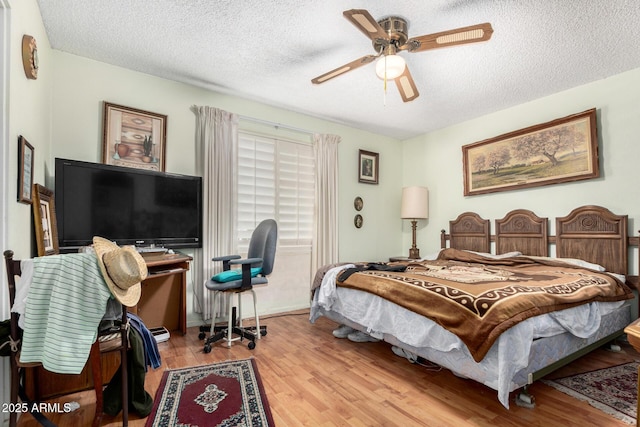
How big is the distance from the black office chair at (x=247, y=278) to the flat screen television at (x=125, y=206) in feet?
1.83

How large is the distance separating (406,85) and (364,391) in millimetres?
2315

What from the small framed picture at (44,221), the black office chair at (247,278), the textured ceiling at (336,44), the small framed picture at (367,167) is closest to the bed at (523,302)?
the black office chair at (247,278)

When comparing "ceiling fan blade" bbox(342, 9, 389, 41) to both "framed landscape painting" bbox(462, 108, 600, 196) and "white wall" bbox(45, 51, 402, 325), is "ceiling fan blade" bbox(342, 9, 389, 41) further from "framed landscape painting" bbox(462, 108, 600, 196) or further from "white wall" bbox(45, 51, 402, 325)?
"framed landscape painting" bbox(462, 108, 600, 196)

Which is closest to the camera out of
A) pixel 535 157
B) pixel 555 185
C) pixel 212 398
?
pixel 212 398

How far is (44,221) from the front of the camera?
218cm

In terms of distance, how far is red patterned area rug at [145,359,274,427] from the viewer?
1633mm

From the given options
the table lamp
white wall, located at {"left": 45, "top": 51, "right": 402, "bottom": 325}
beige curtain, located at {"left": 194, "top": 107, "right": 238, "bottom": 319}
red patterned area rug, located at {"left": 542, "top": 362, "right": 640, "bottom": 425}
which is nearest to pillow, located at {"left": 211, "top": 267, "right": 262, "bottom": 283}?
beige curtain, located at {"left": 194, "top": 107, "right": 238, "bottom": 319}

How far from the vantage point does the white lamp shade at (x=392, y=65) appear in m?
2.12

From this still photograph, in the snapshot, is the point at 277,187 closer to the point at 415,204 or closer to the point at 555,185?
the point at 415,204

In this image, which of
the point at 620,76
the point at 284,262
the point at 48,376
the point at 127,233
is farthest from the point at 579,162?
the point at 48,376

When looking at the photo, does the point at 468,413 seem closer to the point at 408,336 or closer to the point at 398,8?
the point at 408,336

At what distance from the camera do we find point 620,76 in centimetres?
295

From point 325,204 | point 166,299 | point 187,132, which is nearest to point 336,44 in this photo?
point 187,132

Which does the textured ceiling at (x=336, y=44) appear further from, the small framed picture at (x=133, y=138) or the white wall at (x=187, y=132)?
the small framed picture at (x=133, y=138)
